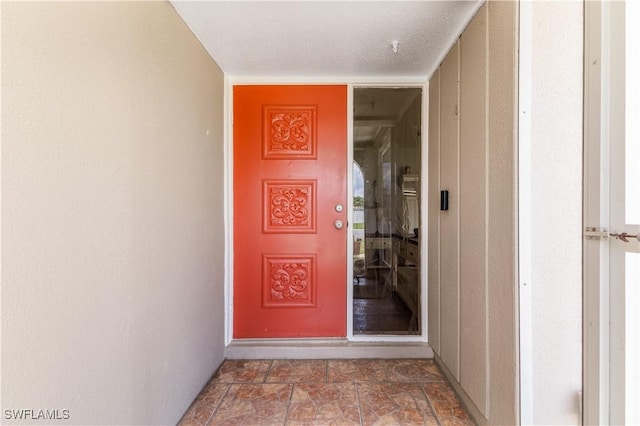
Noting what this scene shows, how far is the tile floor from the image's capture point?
4.93 feet

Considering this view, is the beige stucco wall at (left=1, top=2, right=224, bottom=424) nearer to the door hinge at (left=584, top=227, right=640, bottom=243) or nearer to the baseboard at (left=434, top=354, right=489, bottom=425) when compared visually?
the baseboard at (left=434, top=354, right=489, bottom=425)

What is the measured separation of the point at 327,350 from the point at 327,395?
Result: 431mm

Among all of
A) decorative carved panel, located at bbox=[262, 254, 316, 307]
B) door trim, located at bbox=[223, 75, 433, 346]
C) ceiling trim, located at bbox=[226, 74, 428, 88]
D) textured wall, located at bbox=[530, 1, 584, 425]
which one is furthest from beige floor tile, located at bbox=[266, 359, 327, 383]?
ceiling trim, located at bbox=[226, 74, 428, 88]

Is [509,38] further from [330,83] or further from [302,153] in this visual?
[302,153]

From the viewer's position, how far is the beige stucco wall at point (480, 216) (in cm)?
116

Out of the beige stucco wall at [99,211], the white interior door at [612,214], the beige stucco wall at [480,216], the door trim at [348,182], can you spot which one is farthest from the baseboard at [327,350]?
the white interior door at [612,214]

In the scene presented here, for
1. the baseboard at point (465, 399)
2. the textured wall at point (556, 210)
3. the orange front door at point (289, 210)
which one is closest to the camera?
the textured wall at point (556, 210)

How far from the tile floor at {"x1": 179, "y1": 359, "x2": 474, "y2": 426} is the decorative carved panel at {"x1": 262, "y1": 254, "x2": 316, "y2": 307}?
0.44 meters

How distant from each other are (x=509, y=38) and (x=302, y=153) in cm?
144

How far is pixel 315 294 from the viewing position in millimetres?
2229

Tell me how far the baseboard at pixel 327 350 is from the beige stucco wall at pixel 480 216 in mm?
231

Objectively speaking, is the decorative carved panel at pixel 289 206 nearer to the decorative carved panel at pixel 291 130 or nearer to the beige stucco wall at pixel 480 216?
the decorative carved panel at pixel 291 130

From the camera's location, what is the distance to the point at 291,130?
7.29ft

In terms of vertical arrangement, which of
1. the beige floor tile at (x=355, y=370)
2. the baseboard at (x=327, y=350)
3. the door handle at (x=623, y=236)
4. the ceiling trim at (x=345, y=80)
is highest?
the ceiling trim at (x=345, y=80)
